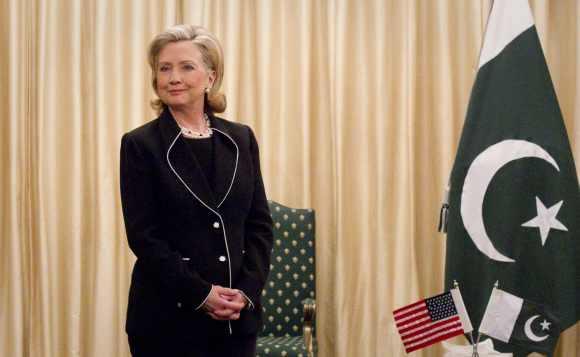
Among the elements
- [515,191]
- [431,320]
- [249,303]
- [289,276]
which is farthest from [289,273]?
[249,303]

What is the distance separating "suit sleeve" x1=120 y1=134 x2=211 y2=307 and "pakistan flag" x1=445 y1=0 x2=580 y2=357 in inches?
86.2

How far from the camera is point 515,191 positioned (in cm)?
403

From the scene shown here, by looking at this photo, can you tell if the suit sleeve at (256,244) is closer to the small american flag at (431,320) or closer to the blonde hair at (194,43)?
the blonde hair at (194,43)

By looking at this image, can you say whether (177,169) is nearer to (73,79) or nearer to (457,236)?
(457,236)

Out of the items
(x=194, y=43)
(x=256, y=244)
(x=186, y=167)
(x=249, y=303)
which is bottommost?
(x=249, y=303)

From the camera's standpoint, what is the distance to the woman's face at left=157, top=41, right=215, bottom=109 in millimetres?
2402

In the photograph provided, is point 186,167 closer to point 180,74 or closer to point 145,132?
point 145,132

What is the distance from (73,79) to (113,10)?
1.69 ft

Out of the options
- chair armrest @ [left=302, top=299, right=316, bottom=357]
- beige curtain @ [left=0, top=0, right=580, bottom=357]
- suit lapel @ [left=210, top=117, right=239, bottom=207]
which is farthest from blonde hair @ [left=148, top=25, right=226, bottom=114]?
beige curtain @ [left=0, top=0, right=580, bottom=357]

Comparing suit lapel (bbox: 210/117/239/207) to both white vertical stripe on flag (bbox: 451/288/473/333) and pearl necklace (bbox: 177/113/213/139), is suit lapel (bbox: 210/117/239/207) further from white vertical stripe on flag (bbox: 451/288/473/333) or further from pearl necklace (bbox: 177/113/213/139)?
white vertical stripe on flag (bbox: 451/288/473/333)

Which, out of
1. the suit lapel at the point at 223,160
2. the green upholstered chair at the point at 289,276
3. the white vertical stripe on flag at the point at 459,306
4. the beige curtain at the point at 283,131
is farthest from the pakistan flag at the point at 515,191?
the suit lapel at the point at 223,160

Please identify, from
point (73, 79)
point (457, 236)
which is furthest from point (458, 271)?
point (73, 79)

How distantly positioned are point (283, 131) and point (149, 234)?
2.63m

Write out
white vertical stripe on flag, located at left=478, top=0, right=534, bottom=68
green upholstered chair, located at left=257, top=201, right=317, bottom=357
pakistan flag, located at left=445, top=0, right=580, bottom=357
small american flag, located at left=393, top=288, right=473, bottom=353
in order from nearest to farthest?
1. small american flag, located at left=393, top=288, right=473, bottom=353
2. pakistan flag, located at left=445, top=0, right=580, bottom=357
3. white vertical stripe on flag, located at left=478, top=0, right=534, bottom=68
4. green upholstered chair, located at left=257, top=201, right=317, bottom=357
